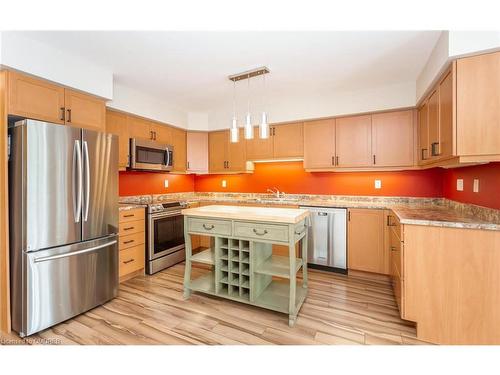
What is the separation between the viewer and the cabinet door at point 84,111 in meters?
2.32

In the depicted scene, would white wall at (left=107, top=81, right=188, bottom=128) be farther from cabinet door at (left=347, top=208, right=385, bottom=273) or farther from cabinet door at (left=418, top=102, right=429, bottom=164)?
cabinet door at (left=418, top=102, right=429, bottom=164)

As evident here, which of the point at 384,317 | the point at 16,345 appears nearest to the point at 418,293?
the point at 384,317

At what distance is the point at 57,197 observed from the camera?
2.00 m

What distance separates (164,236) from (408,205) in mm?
3310

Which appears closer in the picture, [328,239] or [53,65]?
[53,65]

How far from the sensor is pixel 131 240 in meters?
2.97

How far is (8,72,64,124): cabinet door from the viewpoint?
6.37ft

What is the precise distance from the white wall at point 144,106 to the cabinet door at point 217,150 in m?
0.56

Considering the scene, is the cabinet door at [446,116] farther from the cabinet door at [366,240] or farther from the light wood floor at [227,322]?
the light wood floor at [227,322]

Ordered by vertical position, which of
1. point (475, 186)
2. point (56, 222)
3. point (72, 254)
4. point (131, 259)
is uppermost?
point (475, 186)

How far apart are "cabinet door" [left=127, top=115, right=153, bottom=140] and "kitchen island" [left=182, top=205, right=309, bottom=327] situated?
1.69 m

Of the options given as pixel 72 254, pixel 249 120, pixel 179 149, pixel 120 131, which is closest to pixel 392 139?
pixel 249 120

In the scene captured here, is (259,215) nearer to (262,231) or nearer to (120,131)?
(262,231)

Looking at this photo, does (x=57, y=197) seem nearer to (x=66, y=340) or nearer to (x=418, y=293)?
(x=66, y=340)
